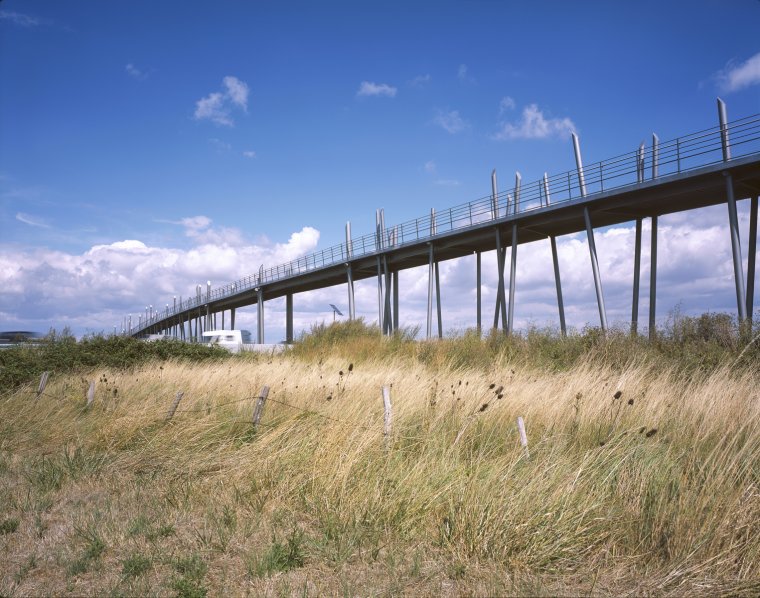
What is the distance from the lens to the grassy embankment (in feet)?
15.3

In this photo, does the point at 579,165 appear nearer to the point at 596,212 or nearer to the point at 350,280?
the point at 596,212

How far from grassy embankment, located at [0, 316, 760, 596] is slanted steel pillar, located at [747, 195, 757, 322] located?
12.2 m

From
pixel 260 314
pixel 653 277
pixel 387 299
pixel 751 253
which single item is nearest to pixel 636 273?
pixel 653 277

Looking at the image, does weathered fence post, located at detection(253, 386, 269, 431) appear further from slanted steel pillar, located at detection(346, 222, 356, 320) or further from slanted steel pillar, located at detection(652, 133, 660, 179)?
slanted steel pillar, located at detection(346, 222, 356, 320)

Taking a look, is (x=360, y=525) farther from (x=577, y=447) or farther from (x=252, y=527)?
(x=577, y=447)

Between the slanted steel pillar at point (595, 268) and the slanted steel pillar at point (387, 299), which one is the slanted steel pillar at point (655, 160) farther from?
the slanted steel pillar at point (387, 299)

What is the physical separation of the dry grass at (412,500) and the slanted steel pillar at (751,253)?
1397 cm

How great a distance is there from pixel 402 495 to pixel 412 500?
13cm

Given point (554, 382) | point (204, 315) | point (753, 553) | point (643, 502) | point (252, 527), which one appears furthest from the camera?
point (204, 315)

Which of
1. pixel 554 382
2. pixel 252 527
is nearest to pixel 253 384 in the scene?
pixel 554 382

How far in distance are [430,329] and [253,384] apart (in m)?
23.7

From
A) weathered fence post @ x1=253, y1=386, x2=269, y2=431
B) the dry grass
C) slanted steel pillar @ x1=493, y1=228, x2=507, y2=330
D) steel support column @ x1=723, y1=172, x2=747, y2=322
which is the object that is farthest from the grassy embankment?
slanted steel pillar @ x1=493, y1=228, x2=507, y2=330

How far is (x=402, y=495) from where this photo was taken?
578 centimetres

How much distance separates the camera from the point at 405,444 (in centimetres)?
752
